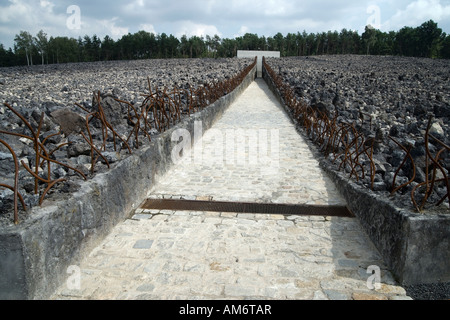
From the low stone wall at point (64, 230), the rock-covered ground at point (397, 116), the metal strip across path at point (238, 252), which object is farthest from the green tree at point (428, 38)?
the low stone wall at point (64, 230)

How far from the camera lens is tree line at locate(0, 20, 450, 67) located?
62719 mm

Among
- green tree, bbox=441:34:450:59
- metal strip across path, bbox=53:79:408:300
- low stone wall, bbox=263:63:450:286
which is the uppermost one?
green tree, bbox=441:34:450:59

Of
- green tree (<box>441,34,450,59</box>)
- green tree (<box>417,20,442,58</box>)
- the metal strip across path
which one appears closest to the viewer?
the metal strip across path

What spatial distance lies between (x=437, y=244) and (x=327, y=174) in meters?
2.86

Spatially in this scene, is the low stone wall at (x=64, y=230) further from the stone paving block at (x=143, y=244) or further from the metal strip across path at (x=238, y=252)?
the stone paving block at (x=143, y=244)

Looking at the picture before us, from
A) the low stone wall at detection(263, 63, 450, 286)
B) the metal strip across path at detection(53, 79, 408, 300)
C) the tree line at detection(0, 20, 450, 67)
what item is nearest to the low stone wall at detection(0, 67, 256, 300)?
the metal strip across path at detection(53, 79, 408, 300)

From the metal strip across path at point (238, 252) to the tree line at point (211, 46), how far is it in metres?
64.8

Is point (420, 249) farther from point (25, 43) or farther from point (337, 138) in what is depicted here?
point (25, 43)

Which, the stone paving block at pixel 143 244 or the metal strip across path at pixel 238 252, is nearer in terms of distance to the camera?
the metal strip across path at pixel 238 252

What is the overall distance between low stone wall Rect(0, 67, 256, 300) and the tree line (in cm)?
6543

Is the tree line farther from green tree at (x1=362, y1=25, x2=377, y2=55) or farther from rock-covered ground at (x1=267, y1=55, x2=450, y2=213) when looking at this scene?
rock-covered ground at (x1=267, y1=55, x2=450, y2=213)

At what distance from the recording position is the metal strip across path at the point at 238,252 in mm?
2648
